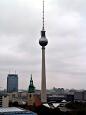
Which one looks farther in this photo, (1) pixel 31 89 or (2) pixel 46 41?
(1) pixel 31 89

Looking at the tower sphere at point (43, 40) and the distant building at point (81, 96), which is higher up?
the tower sphere at point (43, 40)

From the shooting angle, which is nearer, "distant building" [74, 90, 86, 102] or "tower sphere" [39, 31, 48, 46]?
"tower sphere" [39, 31, 48, 46]

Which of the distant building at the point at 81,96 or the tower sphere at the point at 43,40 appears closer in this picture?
the tower sphere at the point at 43,40

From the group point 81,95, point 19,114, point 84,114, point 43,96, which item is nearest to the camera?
point 19,114

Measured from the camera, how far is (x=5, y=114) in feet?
163

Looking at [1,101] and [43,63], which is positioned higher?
[43,63]

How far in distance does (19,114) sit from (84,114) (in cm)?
1811

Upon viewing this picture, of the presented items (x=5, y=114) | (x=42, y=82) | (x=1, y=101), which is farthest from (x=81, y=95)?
(x=5, y=114)

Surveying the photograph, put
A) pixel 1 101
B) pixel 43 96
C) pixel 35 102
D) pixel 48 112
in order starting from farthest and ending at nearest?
pixel 43 96 → pixel 35 102 → pixel 1 101 → pixel 48 112

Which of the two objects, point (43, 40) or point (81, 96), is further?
point (81, 96)

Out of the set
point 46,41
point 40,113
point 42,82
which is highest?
point 46,41

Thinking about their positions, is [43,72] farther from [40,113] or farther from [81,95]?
[81,95]

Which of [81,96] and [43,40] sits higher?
[43,40]

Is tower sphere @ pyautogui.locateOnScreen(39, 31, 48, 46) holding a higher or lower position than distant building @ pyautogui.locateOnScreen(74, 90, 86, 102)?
higher
